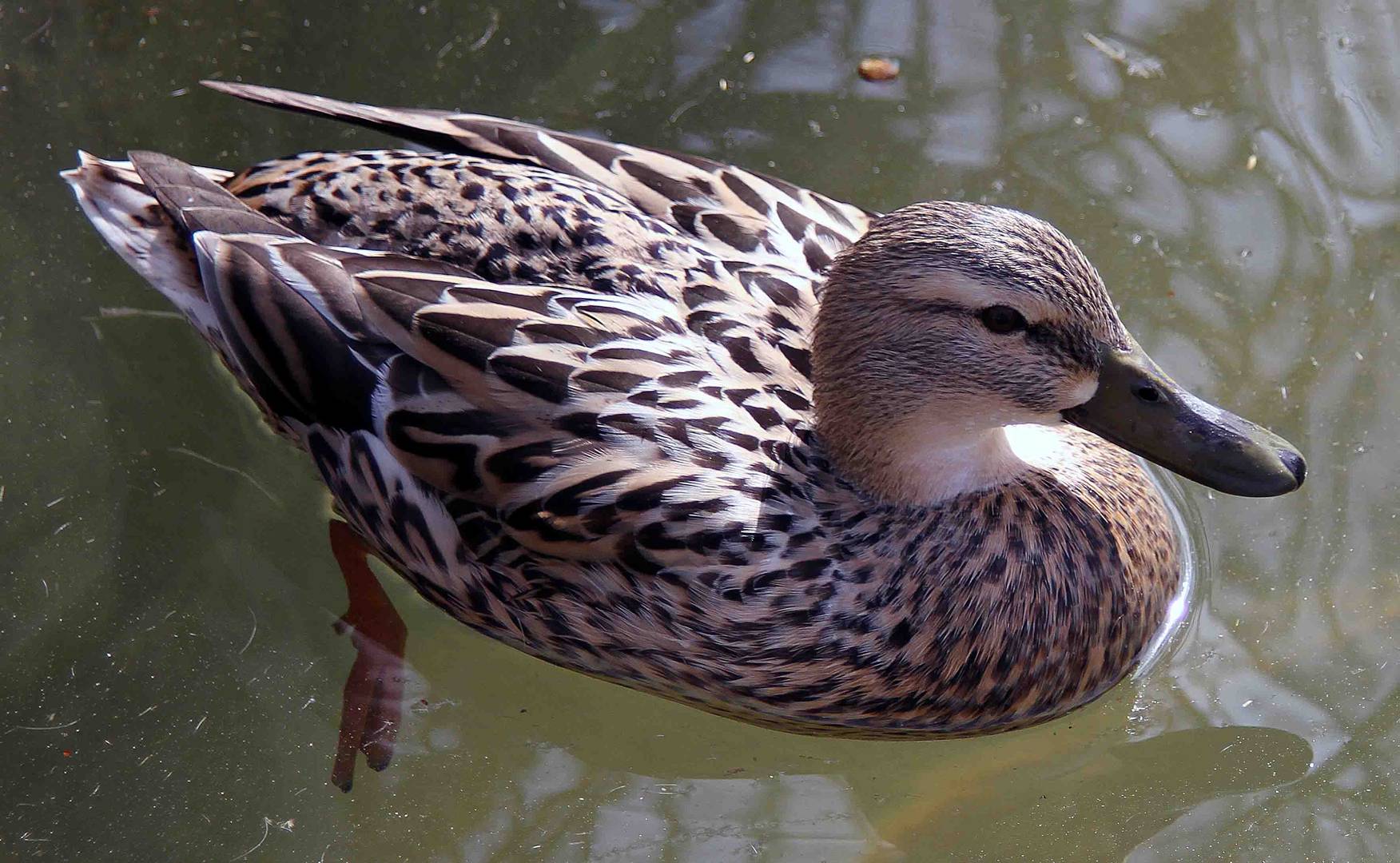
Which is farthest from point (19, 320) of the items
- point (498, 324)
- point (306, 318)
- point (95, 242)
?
point (498, 324)

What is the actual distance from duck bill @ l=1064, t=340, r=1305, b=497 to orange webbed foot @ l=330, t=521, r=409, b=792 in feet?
6.96

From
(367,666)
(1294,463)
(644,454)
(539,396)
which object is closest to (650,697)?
(367,666)

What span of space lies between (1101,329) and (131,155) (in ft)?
8.98

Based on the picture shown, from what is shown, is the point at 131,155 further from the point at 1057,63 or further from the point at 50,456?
the point at 1057,63

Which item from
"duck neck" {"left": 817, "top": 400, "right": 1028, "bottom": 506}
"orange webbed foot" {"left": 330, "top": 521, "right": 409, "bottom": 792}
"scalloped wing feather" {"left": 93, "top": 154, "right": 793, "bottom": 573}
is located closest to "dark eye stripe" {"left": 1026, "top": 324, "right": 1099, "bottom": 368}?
"duck neck" {"left": 817, "top": 400, "right": 1028, "bottom": 506}

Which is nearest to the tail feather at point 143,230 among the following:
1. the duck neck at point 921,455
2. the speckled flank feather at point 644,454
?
the speckled flank feather at point 644,454

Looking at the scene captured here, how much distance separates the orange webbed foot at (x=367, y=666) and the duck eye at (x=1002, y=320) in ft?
6.53

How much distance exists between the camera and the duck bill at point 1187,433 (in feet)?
11.3

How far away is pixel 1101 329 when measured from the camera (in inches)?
134

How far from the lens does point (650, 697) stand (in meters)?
4.16

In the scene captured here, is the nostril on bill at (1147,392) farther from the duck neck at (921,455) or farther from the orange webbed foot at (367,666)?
the orange webbed foot at (367,666)

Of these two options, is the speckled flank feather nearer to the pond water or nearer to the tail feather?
the tail feather

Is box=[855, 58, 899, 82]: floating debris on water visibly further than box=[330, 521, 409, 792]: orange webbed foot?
Yes

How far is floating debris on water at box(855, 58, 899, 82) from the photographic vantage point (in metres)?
5.46
